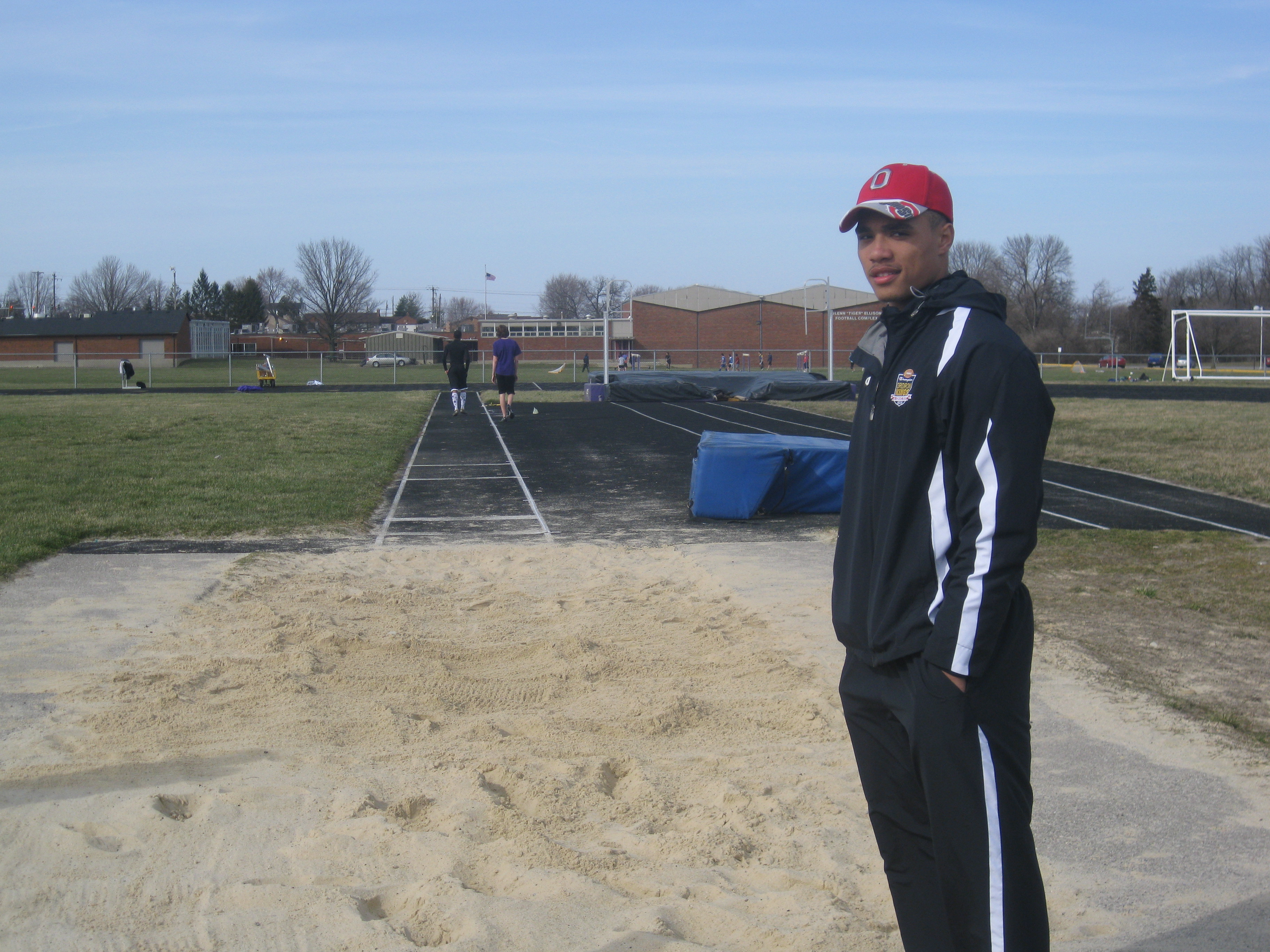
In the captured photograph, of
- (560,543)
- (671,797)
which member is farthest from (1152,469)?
(671,797)

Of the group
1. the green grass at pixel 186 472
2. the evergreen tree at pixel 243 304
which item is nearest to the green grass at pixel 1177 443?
the green grass at pixel 186 472

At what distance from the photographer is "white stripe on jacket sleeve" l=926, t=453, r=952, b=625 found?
2.27 m

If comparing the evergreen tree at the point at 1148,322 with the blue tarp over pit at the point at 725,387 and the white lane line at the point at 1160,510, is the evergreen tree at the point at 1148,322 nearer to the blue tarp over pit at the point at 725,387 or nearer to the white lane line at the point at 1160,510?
the blue tarp over pit at the point at 725,387

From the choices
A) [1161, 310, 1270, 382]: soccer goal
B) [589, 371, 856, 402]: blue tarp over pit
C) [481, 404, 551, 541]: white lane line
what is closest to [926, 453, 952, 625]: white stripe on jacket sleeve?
[481, 404, 551, 541]: white lane line

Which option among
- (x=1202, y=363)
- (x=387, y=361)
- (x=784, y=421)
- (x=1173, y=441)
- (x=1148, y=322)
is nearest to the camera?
(x=1173, y=441)

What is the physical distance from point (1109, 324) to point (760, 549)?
102590mm

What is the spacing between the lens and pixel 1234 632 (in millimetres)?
6633

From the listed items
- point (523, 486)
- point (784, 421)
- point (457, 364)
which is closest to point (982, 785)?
point (523, 486)

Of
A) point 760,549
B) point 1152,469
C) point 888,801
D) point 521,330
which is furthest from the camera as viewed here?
point 521,330

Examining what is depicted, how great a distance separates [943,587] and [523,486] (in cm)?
1157

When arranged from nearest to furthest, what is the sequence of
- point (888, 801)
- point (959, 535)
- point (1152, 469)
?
1. point (959, 535)
2. point (888, 801)
3. point (1152, 469)

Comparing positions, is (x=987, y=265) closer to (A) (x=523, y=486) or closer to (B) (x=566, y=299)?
(B) (x=566, y=299)

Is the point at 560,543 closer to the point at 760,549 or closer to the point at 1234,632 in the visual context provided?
the point at 760,549

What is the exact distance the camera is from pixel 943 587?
225 centimetres
